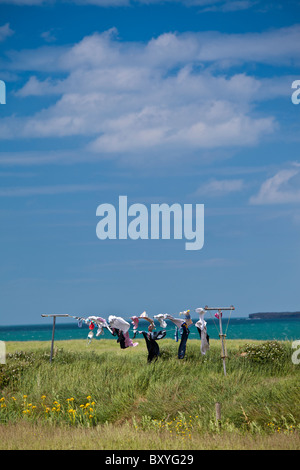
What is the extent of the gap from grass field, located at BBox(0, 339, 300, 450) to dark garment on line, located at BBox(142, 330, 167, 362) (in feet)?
1.57

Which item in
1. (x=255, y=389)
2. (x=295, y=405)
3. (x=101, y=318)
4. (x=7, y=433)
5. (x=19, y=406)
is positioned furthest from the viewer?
(x=101, y=318)

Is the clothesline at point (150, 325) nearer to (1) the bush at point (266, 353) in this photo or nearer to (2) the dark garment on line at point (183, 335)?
(2) the dark garment on line at point (183, 335)

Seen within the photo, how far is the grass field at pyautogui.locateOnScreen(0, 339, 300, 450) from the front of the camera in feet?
33.7

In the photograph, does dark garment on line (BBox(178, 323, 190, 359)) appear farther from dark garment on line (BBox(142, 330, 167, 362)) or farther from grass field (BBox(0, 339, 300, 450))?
dark garment on line (BBox(142, 330, 167, 362))

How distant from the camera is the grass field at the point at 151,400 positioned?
10.3m

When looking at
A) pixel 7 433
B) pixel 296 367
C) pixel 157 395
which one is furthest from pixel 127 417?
pixel 296 367

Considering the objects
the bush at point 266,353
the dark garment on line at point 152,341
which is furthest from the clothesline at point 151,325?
the bush at point 266,353

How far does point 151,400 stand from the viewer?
14992 mm

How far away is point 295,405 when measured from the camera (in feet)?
41.5

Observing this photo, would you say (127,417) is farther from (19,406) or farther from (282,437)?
(282,437)

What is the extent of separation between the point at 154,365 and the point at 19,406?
446 centimetres

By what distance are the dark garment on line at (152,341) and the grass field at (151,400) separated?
48cm

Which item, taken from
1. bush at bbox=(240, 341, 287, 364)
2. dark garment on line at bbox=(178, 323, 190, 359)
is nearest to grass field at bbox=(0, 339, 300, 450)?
bush at bbox=(240, 341, 287, 364)
